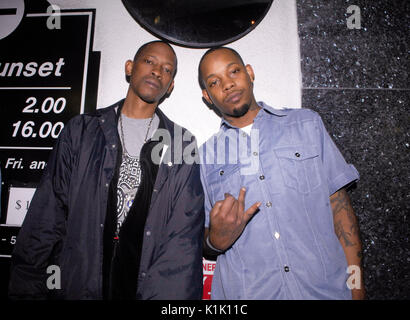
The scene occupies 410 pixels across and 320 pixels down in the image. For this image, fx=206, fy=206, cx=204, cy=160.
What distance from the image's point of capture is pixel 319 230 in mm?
1115

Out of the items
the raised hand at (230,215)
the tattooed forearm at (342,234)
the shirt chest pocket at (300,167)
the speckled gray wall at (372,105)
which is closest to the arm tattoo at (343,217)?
the tattooed forearm at (342,234)

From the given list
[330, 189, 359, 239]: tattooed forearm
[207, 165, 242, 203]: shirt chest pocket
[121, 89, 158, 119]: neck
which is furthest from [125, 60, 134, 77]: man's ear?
[330, 189, 359, 239]: tattooed forearm

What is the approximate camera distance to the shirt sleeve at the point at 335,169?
1.18m

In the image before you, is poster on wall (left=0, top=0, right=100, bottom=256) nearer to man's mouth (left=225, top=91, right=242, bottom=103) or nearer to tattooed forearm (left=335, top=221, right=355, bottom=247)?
man's mouth (left=225, top=91, right=242, bottom=103)

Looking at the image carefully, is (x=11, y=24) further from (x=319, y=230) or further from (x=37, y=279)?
(x=319, y=230)

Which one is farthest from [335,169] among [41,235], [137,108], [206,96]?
[41,235]

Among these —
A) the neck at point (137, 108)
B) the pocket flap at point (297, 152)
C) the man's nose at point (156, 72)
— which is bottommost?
the pocket flap at point (297, 152)

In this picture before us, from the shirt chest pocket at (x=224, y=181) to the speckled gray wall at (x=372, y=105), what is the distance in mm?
840

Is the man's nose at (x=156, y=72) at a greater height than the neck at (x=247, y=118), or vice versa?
the man's nose at (x=156, y=72)

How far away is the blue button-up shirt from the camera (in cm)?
106

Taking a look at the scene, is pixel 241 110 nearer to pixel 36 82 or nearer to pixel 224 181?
pixel 224 181

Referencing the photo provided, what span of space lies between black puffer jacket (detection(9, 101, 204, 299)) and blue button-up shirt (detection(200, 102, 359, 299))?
0.66ft

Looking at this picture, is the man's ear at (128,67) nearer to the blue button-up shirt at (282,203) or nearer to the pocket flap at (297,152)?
the blue button-up shirt at (282,203)
